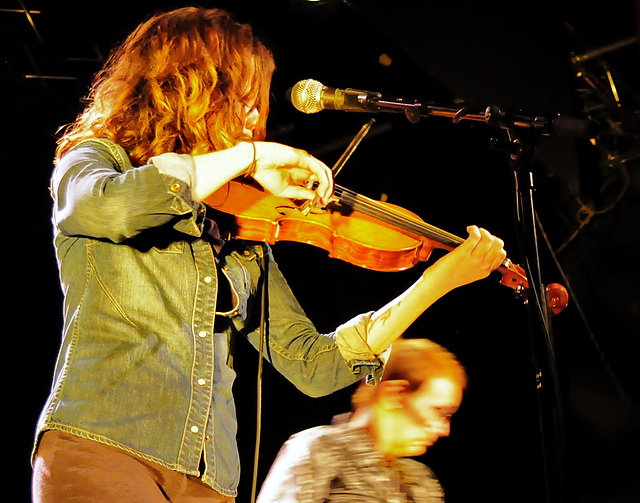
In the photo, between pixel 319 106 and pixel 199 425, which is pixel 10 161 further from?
pixel 199 425

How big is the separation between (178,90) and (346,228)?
0.62m

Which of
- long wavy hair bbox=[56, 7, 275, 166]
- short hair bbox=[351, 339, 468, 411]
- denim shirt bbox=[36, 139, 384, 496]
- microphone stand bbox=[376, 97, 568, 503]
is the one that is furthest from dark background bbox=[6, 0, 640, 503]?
denim shirt bbox=[36, 139, 384, 496]

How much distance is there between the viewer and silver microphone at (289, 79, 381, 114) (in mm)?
1793

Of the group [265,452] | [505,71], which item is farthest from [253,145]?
[505,71]

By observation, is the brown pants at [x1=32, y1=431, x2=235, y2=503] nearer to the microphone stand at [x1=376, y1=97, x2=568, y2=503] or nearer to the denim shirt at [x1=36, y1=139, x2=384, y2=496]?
the denim shirt at [x1=36, y1=139, x2=384, y2=496]

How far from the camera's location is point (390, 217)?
→ 2045 mm

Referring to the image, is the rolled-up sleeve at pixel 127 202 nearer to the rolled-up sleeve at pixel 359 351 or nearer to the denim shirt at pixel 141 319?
the denim shirt at pixel 141 319

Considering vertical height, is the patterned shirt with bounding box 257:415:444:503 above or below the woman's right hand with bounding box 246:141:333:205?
below

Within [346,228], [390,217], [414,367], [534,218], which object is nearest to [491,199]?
[414,367]

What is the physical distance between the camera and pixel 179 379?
138cm

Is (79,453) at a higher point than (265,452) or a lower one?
lower

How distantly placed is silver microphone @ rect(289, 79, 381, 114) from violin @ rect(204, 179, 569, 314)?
26 centimetres

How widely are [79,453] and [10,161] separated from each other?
2.25 m

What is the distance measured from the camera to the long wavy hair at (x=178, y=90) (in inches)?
63.5
